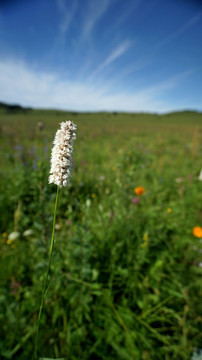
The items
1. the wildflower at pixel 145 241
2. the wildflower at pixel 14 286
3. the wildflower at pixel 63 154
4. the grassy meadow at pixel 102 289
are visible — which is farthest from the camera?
the wildflower at pixel 145 241

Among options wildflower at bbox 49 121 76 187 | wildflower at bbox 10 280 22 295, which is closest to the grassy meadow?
wildflower at bbox 10 280 22 295

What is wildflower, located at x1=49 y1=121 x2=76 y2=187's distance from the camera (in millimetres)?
848

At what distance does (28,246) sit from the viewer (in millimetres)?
2531

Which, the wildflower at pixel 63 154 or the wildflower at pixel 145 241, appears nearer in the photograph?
the wildflower at pixel 63 154

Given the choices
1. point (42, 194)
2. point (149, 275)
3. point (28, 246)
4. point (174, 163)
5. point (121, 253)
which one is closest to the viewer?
point (42, 194)

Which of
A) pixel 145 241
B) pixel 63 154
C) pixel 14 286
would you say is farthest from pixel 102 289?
pixel 63 154

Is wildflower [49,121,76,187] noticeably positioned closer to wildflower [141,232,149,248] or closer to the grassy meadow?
the grassy meadow

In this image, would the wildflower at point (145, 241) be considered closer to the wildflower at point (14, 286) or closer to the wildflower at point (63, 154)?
the wildflower at point (14, 286)

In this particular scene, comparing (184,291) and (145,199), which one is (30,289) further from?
(145,199)

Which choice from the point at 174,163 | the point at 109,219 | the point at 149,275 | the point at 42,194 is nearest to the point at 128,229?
the point at 109,219

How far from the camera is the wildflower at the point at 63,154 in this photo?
2.78 feet

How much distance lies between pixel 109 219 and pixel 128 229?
11.2 inches

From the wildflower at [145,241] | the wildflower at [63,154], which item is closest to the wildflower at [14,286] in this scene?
the wildflower at [145,241]

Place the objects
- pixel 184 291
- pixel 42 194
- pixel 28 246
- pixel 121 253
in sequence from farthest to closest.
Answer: pixel 28 246, pixel 121 253, pixel 184 291, pixel 42 194
